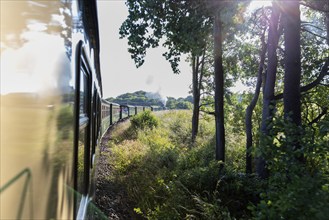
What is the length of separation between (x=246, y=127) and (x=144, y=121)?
9876 mm

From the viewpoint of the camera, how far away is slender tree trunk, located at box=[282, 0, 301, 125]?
18.4ft

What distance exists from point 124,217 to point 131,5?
5144 mm

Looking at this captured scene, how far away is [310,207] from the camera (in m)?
2.29

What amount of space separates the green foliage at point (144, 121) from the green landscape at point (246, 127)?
12.4 ft

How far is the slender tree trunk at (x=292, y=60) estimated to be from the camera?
5.60 m

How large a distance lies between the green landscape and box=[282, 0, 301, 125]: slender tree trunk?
0.02 metres

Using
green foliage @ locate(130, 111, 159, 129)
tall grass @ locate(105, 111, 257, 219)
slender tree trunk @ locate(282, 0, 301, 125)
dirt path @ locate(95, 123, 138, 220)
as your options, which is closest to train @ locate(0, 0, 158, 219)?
tall grass @ locate(105, 111, 257, 219)

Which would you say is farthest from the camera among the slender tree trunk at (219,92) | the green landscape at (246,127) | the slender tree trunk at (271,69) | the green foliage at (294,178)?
the slender tree trunk at (219,92)

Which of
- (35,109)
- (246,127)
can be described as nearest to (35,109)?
(35,109)

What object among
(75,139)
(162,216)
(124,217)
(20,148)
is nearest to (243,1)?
(162,216)

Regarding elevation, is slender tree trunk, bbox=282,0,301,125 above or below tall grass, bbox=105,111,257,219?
above

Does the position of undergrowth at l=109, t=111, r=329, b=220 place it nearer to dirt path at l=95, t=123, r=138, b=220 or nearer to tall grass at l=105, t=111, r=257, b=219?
tall grass at l=105, t=111, r=257, b=219

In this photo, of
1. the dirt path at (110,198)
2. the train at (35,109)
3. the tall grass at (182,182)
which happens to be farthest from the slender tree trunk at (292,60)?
the train at (35,109)

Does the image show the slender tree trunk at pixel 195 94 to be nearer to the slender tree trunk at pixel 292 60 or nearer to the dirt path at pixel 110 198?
the dirt path at pixel 110 198
